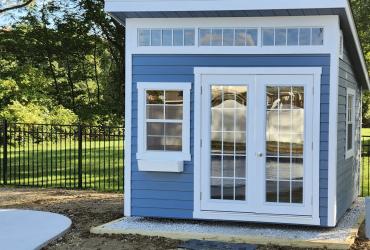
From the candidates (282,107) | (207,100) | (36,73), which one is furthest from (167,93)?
(36,73)

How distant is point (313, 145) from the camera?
8281mm

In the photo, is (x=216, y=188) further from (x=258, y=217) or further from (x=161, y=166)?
(x=161, y=166)

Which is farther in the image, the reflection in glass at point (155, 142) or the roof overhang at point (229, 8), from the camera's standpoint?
the reflection in glass at point (155, 142)

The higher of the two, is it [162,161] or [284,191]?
[162,161]

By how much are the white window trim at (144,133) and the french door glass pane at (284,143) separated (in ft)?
3.96

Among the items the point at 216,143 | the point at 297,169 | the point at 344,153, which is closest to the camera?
the point at 297,169

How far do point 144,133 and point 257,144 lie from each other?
1757mm

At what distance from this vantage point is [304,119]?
833cm

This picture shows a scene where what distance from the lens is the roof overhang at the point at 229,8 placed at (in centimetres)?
798

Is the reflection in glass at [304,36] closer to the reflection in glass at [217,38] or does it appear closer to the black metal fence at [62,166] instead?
the reflection in glass at [217,38]

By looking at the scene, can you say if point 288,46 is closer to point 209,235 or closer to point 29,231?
point 209,235

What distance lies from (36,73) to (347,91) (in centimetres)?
2180

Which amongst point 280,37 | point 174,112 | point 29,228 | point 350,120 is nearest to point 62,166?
point 29,228

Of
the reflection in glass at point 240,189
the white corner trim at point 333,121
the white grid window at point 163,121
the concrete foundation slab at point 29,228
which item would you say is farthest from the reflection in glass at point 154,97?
the white corner trim at point 333,121
